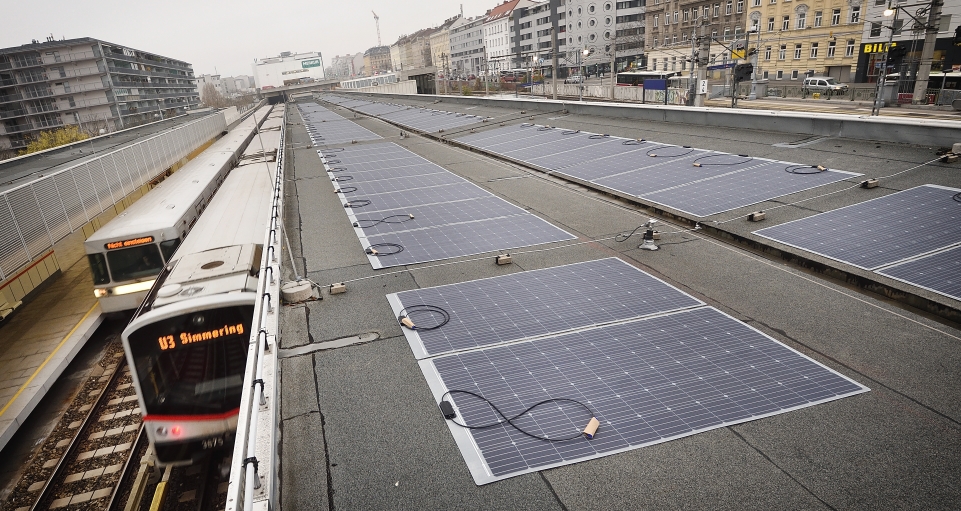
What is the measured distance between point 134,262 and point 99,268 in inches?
40.8

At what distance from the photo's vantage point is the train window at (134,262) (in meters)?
16.5

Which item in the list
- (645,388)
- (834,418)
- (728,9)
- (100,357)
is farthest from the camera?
(728,9)

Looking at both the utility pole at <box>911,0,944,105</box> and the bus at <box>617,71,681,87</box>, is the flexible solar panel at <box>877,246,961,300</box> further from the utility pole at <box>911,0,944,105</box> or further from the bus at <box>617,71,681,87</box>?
the bus at <box>617,71,681,87</box>

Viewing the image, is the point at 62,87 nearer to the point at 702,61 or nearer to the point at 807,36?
the point at 702,61

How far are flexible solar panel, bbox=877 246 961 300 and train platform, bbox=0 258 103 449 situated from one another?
20.8 m

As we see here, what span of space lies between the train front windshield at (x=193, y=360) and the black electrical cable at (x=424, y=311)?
3.29 meters

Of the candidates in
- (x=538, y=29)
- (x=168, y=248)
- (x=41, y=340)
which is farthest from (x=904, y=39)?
(x=538, y=29)

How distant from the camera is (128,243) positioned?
53.8 ft

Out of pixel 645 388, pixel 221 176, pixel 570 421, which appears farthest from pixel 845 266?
pixel 221 176

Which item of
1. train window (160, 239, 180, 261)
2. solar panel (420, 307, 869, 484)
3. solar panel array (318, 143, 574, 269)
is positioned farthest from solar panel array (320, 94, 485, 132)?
solar panel (420, 307, 869, 484)

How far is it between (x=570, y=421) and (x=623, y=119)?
1024 inches

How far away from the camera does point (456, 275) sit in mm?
11188

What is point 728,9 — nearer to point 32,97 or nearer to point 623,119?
point 623,119

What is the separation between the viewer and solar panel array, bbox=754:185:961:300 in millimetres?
9266
